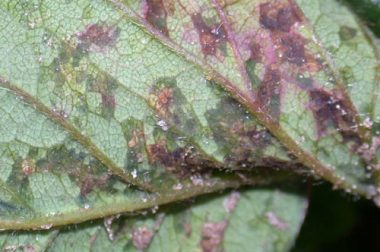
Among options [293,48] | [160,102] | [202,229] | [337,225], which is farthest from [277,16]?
[337,225]

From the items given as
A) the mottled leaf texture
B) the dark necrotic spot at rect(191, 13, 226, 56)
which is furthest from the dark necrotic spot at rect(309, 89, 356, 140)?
the dark necrotic spot at rect(191, 13, 226, 56)

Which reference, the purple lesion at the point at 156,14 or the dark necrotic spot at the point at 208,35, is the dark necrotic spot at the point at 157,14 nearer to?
the purple lesion at the point at 156,14

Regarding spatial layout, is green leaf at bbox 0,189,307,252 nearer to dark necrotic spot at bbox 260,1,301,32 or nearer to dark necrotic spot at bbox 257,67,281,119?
dark necrotic spot at bbox 257,67,281,119

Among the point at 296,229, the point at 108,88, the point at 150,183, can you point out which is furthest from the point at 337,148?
the point at 108,88

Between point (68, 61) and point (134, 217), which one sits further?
point (134, 217)

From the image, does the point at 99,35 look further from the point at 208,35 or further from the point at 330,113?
the point at 330,113

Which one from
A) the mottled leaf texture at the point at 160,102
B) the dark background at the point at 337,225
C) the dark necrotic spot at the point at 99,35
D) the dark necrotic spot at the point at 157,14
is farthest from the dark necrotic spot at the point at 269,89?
the dark background at the point at 337,225

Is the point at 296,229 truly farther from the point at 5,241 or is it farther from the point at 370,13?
the point at 5,241
